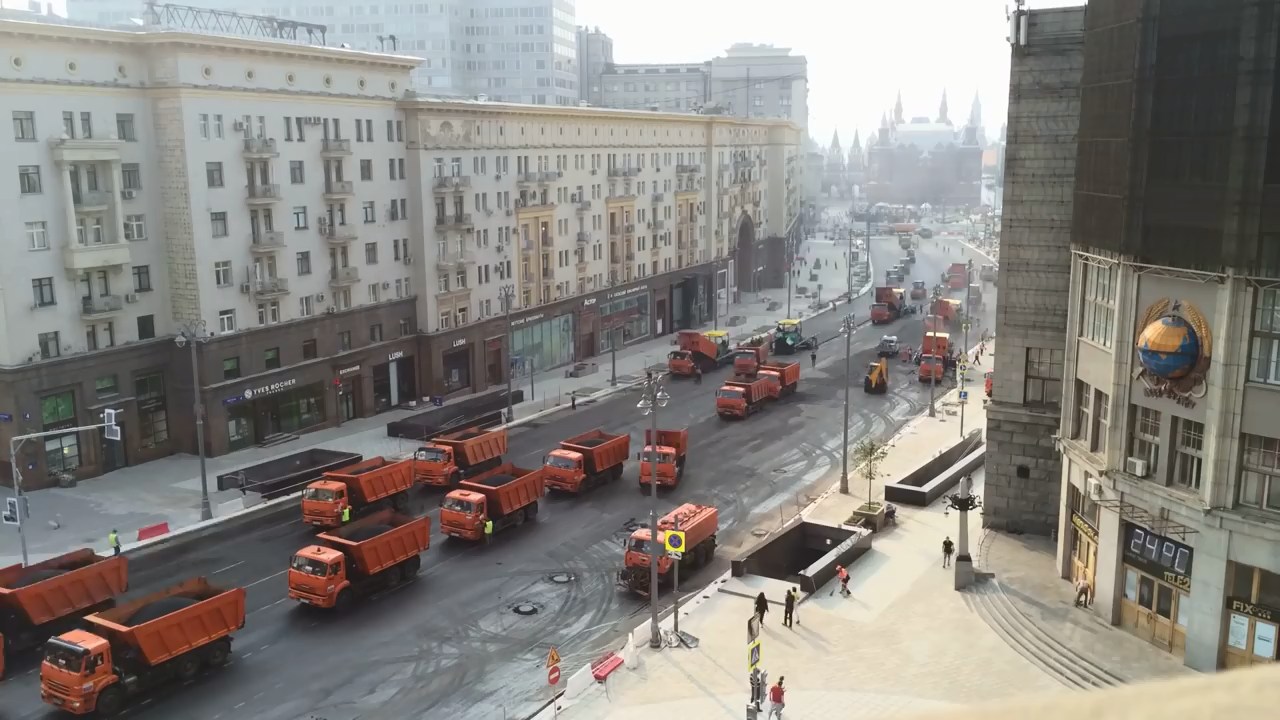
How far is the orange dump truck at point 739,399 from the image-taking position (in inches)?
2746

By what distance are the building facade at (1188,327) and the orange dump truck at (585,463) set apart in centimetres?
2464

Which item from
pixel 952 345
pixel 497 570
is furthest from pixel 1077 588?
pixel 952 345

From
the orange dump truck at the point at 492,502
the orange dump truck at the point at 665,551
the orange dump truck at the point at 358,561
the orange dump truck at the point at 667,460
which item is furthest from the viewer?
the orange dump truck at the point at 667,460

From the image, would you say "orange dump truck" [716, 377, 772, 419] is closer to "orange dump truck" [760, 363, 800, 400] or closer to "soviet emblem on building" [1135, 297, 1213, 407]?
"orange dump truck" [760, 363, 800, 400]

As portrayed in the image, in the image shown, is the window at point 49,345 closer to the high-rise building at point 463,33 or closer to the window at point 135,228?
the window at point 135,228

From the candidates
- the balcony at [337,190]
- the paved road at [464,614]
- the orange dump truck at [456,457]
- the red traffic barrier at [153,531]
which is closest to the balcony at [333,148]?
the balcony at [337,190]

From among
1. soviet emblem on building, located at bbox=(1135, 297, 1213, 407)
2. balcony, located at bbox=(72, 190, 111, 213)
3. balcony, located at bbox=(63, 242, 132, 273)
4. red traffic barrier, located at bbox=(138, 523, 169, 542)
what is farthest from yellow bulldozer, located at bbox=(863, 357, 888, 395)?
balcony, located at bbox=(72, 190, 111, 213)

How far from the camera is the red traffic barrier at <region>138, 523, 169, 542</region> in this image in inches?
1839

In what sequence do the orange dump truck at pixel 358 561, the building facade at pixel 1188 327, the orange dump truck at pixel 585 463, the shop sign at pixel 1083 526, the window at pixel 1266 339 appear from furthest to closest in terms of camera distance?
the orange dump truck at pixel 585 463, the orange dump truck at pixel 358 561, the shop sign at pixel 1083 526, the building facade at pixel 1188 327, the window at pixel 1266 339

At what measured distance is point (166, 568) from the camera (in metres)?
43.9

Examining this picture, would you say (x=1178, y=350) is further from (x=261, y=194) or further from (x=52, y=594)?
(x=261, y=194)

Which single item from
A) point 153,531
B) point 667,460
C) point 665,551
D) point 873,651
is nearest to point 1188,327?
point 873,651

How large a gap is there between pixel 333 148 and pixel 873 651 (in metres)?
47.5

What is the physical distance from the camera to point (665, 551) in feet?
127
